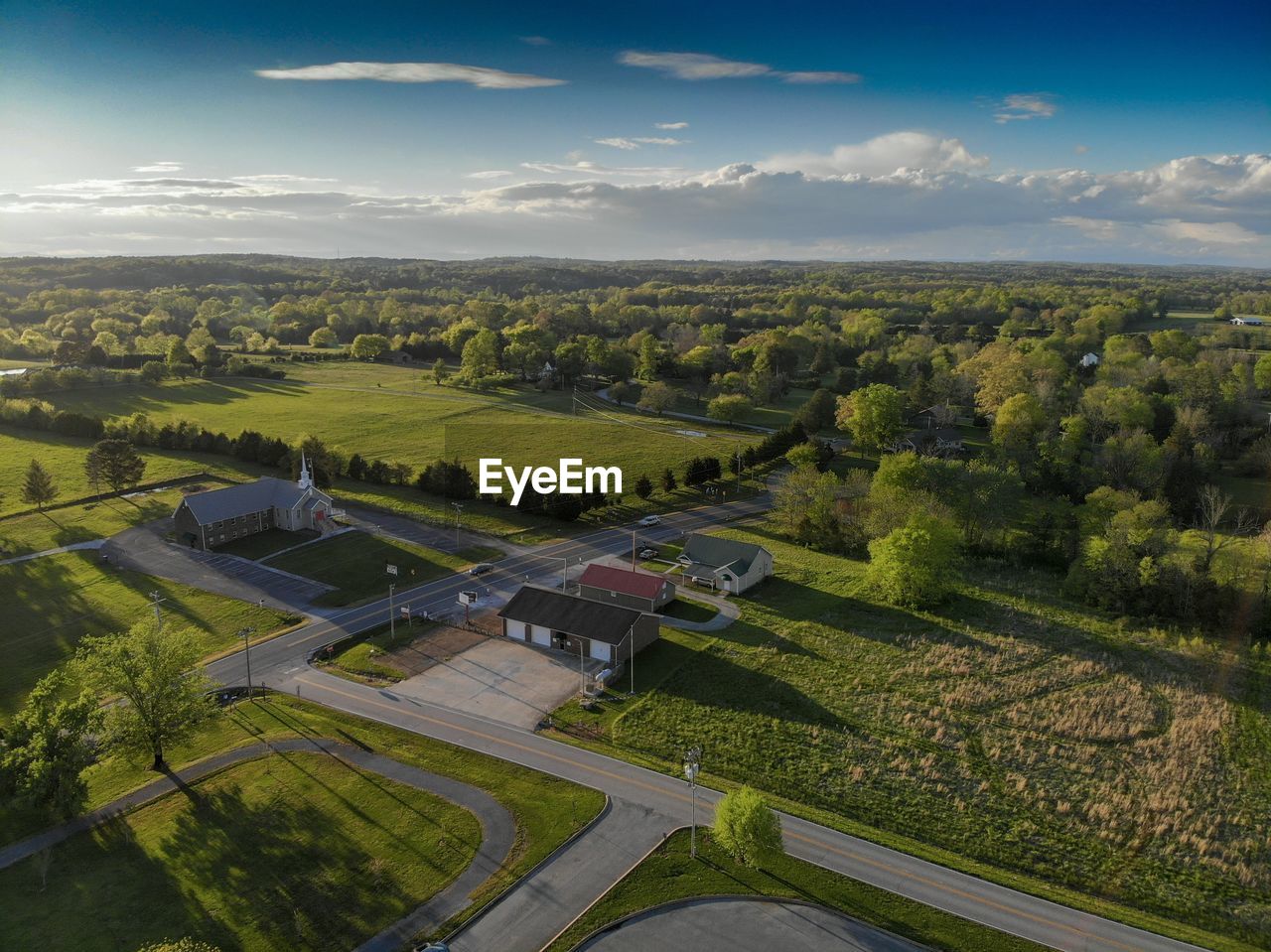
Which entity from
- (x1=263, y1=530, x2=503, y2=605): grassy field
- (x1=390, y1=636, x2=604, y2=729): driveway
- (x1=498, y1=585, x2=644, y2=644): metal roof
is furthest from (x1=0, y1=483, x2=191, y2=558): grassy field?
(x1=498, y1=585, x2=644, y2=644): metal roof

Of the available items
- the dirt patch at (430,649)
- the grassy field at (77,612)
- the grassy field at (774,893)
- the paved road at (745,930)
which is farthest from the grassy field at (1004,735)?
the grassy field at (77,612)

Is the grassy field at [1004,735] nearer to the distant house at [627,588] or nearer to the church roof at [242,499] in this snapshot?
the distant house at [627,588]

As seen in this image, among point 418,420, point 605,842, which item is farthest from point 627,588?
point 418,420

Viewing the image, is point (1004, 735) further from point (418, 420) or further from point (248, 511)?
point (418, 420)

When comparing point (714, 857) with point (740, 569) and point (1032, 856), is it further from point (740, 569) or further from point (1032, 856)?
point (740, 569)

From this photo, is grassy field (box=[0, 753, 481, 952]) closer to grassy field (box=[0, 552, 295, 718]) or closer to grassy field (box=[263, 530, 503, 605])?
grassy field (box=[0, 552, 295, 718])

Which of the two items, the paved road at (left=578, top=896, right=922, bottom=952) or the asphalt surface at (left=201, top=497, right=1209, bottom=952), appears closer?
the paved road at (left=578, top=896, right=922, bottom=952)

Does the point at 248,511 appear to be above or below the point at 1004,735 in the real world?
above
